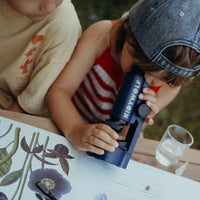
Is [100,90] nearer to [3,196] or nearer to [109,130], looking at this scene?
[109,130]

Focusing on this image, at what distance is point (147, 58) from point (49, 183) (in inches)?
17.4

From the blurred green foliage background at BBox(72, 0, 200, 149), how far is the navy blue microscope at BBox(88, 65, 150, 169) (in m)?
1.12

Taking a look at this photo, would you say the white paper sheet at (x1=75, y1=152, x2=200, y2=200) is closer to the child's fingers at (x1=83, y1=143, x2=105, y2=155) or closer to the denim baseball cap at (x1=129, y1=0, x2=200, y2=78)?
the child's fingers at (x1=83, y1=143, x2=105, y2=155)

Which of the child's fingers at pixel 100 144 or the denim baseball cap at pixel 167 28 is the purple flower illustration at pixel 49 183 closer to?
the child's fingers at pixel 100 144

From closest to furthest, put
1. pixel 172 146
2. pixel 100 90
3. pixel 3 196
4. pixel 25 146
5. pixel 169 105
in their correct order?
pixel 3 196
pixel 25 146
pixel 172 146
pixel 100 90
pixel 169 105

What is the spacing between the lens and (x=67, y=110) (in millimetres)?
845

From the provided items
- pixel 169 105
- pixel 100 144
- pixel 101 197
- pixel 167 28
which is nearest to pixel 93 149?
pixel 100 144

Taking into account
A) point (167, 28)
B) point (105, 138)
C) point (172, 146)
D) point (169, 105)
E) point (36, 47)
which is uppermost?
point (167, 28)

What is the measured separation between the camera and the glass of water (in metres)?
0.81

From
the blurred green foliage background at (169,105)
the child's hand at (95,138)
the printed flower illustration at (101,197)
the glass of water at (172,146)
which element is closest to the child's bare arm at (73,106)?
the child's hand at (95,138)

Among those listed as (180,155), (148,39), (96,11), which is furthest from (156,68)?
(96,11)

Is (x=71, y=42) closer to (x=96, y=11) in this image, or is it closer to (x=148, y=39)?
(x=148, y=39)

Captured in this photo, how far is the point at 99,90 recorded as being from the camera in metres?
1.06

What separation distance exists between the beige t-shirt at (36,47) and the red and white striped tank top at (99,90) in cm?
17
